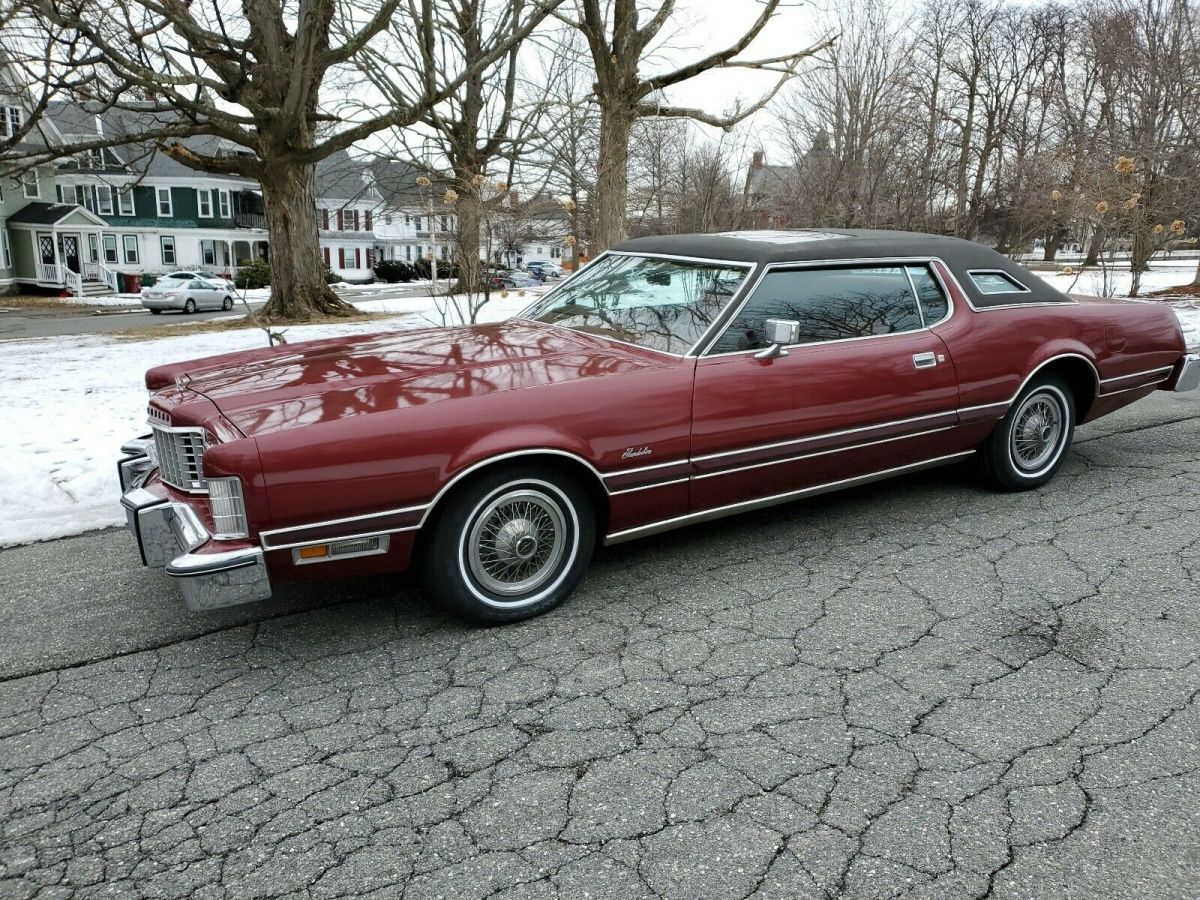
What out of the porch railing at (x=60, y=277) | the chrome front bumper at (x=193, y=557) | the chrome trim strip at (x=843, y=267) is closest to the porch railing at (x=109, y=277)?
the porch railing at (x=60, y=277)

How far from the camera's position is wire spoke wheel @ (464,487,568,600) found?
10.9 ft

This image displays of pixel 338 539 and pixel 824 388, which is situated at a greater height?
pixel 824 388

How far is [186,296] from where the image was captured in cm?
2731

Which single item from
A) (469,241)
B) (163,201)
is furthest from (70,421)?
(163,201)

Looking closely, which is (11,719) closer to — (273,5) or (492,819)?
(492,819)

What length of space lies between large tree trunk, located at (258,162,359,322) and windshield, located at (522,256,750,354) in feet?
45.7

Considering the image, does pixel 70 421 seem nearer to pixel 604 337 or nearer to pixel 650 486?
pixel 604 337

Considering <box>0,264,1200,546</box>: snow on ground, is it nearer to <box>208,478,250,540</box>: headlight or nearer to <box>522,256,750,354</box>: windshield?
<box>208,478,250,540</box>: headlight

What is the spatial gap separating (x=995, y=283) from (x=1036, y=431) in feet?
2.80

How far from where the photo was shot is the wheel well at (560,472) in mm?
3256

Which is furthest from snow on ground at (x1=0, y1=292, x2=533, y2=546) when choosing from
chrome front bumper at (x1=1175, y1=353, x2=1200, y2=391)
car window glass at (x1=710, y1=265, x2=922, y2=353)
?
chrome front bumper at (x1=1175, y1=353, x2=1200, y2=391)

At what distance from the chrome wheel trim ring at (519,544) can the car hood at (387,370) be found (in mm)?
427

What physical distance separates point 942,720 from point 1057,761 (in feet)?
1.09

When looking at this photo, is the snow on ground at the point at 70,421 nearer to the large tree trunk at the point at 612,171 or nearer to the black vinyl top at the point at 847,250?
the black vinyl top at the point at 847,250
